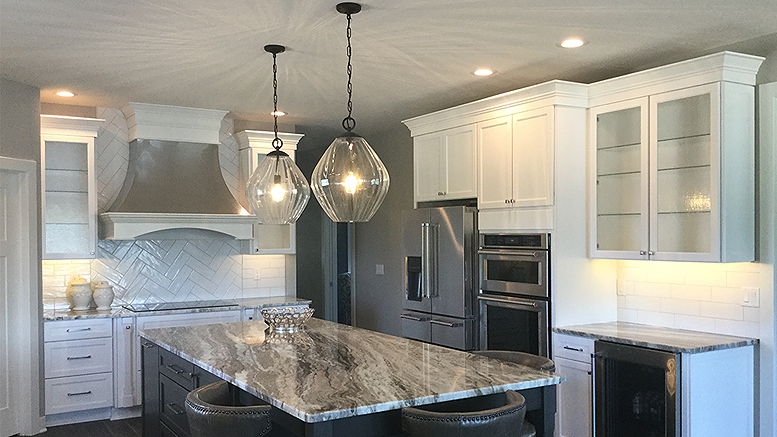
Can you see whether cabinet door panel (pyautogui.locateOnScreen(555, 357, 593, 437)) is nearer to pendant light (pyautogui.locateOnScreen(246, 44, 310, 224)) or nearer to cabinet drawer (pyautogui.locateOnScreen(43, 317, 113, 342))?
pendant light (pyautogui.locateOnScreen(246, 44, 310, 224))

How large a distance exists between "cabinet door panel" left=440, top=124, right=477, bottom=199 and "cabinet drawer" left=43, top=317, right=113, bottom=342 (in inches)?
113

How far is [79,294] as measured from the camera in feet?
18.3

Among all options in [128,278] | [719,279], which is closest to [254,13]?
[719,279]

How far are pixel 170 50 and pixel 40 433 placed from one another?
10.1ft

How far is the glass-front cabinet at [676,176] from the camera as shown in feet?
12.5

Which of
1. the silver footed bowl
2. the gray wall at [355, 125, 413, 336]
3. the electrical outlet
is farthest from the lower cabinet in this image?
the gray wall at [355, 125, 413, 336]

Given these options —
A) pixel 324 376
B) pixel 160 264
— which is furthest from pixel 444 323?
pixel 160 264

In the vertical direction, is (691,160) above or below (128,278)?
above

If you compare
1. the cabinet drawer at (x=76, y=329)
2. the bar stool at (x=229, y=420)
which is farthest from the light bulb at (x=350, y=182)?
the cabinet drawer at (x=76, y=329)

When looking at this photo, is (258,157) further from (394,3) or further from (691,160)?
(691,160)

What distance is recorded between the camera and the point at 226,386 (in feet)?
10.0

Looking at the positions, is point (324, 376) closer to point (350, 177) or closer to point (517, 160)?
point (350, 177)

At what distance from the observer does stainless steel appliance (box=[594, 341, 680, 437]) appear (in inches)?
146

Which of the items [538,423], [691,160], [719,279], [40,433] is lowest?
[40,433]
